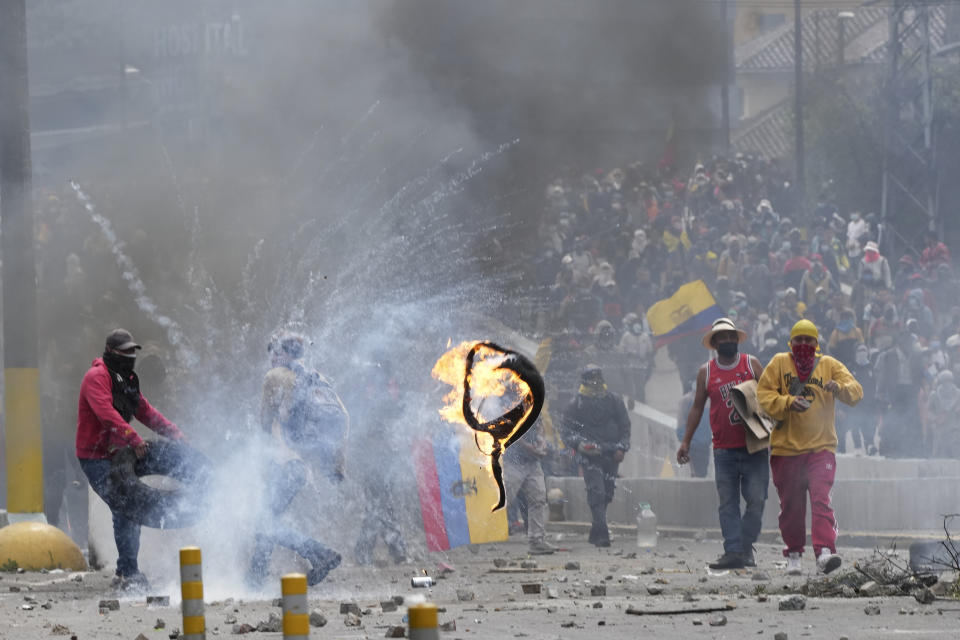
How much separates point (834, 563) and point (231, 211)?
11522 mm

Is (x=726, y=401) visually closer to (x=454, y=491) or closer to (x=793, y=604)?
(x=454, y=491)

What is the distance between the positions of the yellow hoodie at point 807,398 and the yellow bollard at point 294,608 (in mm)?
5255

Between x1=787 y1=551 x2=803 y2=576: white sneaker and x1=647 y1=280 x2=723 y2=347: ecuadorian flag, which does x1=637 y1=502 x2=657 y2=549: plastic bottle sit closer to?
x1=787 y1=551 x2=803 y2=576: white sneaker

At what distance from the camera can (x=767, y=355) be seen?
16391 millimetres

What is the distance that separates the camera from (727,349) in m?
10.4

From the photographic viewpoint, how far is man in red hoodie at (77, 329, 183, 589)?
30.0 ft

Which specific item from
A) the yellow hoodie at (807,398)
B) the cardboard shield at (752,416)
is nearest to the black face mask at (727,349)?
the cardboard shield at (752,416)

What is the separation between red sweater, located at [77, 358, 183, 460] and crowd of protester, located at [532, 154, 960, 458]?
26.4 ft

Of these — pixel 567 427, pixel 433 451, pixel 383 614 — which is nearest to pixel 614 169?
pixel 567 427

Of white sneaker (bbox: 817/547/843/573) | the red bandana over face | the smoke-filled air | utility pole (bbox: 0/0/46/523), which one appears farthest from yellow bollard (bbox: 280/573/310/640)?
utility pole (bbox: 0/0/46/523)

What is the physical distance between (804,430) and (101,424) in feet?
12.4

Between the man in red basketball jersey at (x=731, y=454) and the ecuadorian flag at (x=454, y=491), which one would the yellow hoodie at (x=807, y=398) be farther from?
the ecuadorian flag at (x=454, y=491)

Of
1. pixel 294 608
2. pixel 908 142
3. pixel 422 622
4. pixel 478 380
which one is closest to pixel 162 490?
pixel 478 380

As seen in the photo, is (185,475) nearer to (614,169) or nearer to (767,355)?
(767,355)
